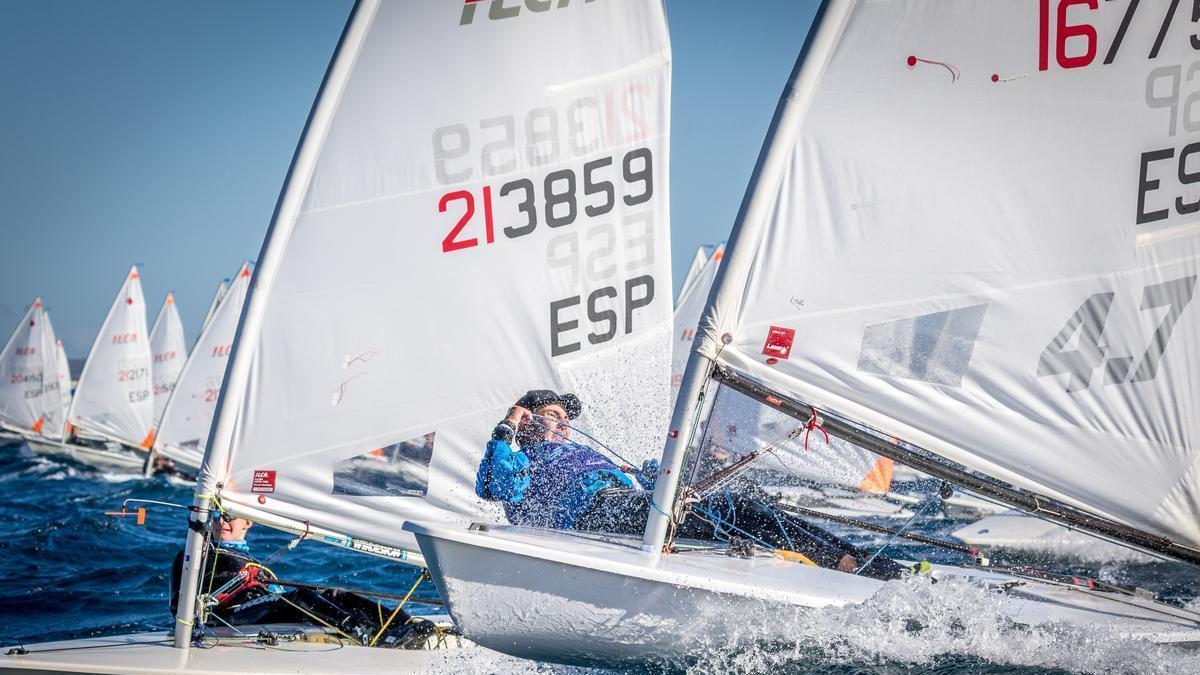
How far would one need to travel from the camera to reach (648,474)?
509 centimetres

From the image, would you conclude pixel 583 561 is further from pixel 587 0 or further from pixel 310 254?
→ pixel 587 0

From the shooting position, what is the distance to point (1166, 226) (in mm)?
3844

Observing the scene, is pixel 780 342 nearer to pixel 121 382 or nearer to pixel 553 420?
pixel 553 420

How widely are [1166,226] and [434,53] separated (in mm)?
3220

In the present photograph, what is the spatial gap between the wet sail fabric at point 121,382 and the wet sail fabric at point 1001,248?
19.3 m

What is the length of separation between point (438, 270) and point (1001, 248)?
8.04 ft

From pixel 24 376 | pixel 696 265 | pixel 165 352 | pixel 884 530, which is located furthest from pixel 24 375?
pixel 884 530

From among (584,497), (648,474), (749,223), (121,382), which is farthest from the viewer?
(121,382)

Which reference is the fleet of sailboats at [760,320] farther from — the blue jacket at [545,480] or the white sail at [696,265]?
the white sail at [696,265]

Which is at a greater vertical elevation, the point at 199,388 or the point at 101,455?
the point at 199,388

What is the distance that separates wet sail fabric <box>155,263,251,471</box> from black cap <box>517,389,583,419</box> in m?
13.1

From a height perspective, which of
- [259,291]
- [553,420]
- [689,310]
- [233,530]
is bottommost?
[233,530]

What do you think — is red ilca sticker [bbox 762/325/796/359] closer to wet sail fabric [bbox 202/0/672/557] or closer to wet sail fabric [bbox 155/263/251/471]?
wet sail fabric [bbox 202/0/672/557]

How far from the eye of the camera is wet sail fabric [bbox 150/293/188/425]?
21.8 meters
